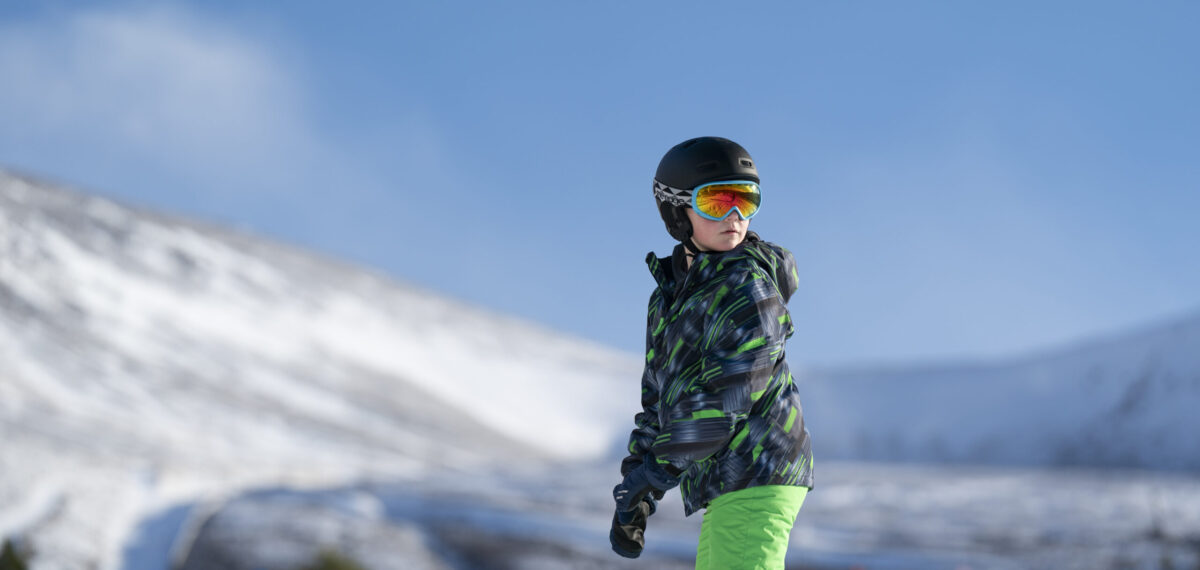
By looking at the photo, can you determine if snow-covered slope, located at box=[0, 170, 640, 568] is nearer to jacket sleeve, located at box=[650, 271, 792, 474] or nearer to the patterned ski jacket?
the patterned ski jacket

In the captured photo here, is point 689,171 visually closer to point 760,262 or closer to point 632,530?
point 760,262

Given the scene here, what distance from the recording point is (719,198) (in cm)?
321

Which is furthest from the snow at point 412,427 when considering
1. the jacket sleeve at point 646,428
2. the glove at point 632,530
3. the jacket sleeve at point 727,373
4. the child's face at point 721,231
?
the jacket sleeve at point 727,373

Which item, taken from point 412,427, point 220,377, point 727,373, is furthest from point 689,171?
point 412,427

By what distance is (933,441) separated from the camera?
193 ft

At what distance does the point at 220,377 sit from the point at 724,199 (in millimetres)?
56962

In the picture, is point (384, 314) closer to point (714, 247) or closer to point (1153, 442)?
point (1153, 442)

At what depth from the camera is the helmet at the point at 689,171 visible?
3203mm

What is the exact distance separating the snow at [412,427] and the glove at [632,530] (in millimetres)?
17148

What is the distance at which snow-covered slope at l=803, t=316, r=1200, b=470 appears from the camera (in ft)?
148

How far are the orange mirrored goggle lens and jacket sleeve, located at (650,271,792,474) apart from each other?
289 millimetres

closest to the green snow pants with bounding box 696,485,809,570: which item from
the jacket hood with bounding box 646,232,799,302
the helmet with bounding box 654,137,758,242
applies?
the jacket hood with bounding box 646,232,799,302

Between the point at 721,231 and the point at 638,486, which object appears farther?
the point at 721,231

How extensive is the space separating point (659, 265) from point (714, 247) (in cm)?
30
